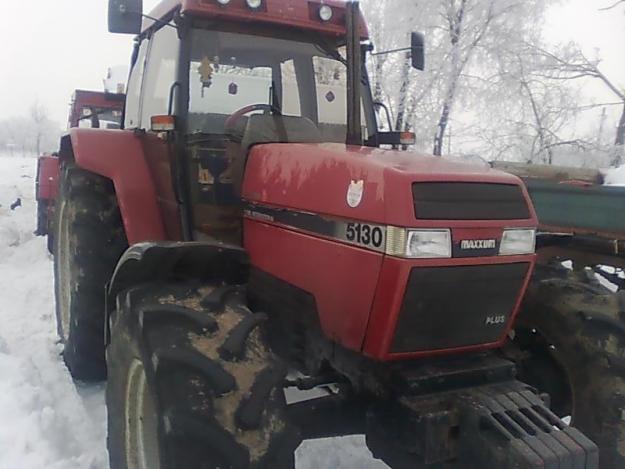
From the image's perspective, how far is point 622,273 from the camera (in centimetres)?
577

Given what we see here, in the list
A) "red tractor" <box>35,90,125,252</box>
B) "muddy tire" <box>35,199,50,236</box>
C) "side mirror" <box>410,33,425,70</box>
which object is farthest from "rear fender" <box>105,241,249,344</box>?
"muddy tire" <box>35,199,50,236</box>

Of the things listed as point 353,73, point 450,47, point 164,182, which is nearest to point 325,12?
point 353,73

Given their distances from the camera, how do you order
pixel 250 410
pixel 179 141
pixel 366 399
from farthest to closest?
1. pixel 179 141
2. pixel 366 399
3. pixel 250 410

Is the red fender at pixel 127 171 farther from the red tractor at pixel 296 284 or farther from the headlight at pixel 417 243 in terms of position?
the headlight at pixel 417 243

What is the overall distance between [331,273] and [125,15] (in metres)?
1.62

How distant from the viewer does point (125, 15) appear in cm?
317

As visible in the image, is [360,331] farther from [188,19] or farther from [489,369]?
[188,19]

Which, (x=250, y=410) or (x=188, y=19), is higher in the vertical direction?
(x=188, y=19)

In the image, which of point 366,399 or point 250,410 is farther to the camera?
point 366,399

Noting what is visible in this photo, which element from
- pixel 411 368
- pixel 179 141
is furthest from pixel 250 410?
pixel 179 141

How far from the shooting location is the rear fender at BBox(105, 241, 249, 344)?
2.62 metres

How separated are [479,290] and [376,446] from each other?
2.43ft

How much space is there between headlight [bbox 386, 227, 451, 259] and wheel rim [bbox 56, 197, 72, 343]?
2.90 metres

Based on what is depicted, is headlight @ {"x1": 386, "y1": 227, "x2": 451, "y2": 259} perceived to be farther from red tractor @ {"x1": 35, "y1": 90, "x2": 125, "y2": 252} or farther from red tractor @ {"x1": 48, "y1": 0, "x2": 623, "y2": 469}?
red tractor @ {"x1": 35, "y1": 90, "x2": 125, "y2": 252}
